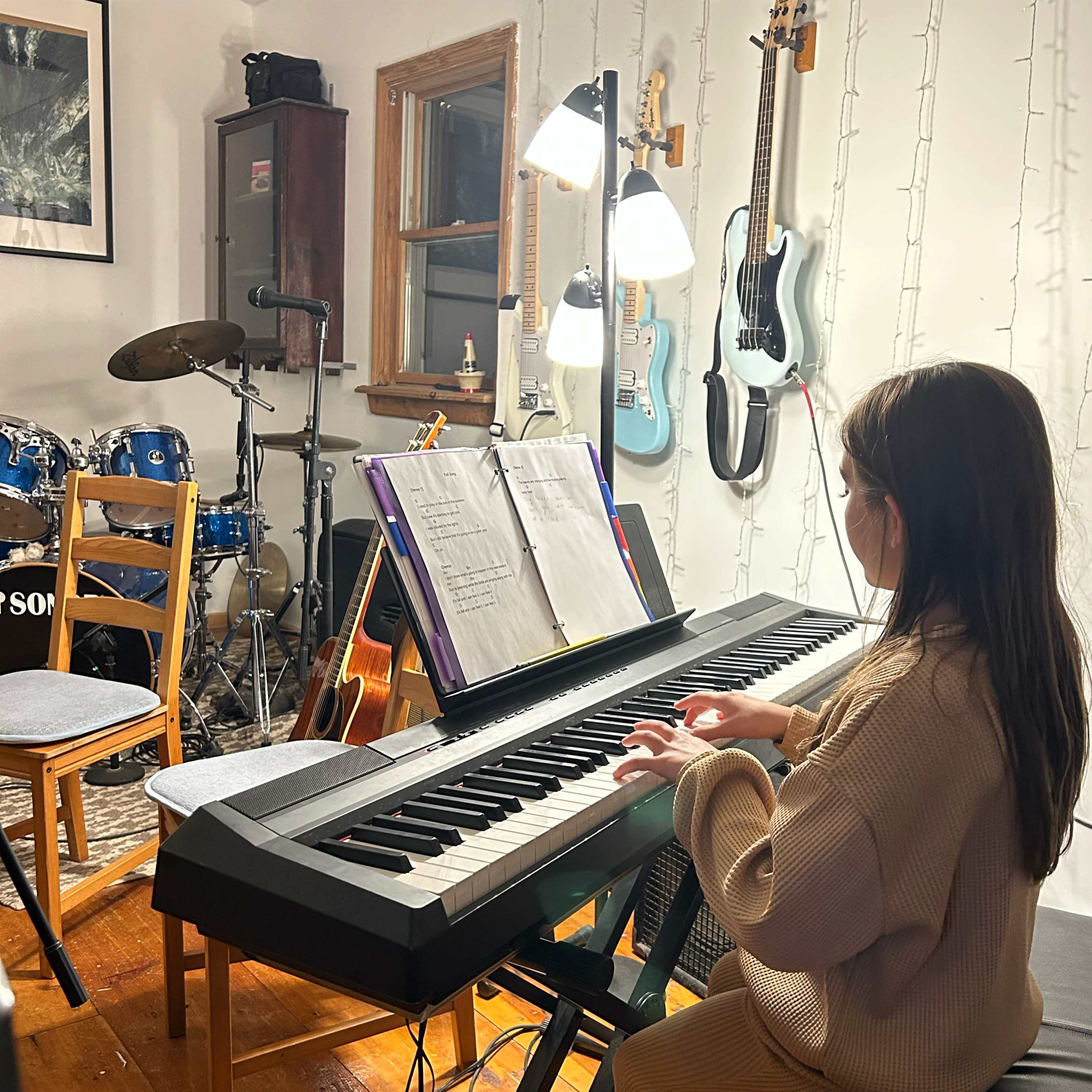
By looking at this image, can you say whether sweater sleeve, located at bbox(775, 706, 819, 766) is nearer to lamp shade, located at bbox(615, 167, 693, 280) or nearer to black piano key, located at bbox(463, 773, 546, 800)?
black piano key, located at bbox(463, 773, 546, 800)

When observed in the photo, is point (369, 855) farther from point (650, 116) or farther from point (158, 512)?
point (158, 512)

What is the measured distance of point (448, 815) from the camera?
94 cm

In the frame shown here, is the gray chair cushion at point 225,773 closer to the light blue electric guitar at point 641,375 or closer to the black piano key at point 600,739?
the black piano key at point 600,739

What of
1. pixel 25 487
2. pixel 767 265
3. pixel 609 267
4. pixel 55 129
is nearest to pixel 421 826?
pixel 609 267

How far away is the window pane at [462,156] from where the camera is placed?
356 cm

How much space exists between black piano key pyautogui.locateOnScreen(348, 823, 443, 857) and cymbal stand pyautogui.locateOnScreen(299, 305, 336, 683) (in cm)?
248

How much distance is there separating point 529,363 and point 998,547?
2.48m

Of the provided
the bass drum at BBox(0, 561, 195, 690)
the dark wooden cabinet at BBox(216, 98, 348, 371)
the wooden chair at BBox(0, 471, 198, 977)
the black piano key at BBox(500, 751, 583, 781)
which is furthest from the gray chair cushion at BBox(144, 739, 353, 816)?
the dark wooden cabinet at BBox(216, 98, 348, 371)

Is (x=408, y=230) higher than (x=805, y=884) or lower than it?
higher

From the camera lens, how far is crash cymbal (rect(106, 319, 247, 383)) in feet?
11.0

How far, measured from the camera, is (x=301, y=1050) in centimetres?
153

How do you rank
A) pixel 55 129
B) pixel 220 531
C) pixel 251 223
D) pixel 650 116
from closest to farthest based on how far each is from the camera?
pixel 650 116 < pixel 220 531 < pixel 55 129 < pixel 251 223

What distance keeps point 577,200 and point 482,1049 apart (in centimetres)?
227

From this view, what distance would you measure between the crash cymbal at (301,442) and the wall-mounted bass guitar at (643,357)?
44.4 inches
